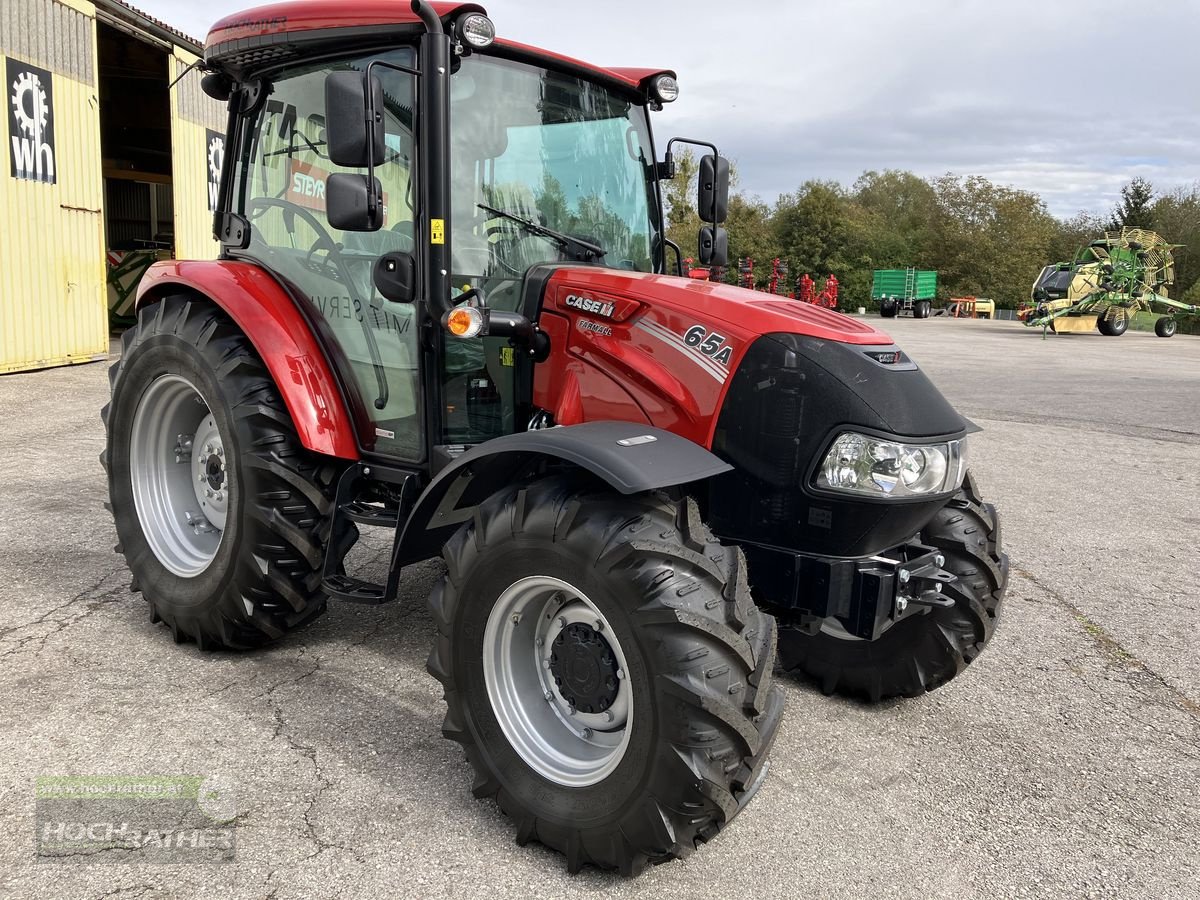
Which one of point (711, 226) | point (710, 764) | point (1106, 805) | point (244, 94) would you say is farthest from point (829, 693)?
point (244, 94)

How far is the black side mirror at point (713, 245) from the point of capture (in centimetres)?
425

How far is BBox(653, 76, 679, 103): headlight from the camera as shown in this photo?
369 centimetres

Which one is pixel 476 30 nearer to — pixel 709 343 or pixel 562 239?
pixel 562 239

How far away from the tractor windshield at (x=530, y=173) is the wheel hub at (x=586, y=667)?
1.22 metres

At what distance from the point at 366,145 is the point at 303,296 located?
3.79 feet

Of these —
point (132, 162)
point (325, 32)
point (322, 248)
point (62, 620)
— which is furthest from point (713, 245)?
point (132, 162)

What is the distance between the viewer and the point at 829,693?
362 centimetres

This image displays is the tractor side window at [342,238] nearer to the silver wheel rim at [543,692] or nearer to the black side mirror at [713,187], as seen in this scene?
the silver wheel rim at [543,692]

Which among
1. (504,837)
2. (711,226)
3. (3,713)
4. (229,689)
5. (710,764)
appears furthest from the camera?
(711,226)

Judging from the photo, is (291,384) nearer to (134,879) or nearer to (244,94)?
(244,94)

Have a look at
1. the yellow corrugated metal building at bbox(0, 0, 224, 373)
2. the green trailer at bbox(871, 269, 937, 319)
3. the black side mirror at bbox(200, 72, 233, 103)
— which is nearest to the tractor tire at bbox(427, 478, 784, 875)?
the black side mirror at bbox(200, 72, 233, 103)

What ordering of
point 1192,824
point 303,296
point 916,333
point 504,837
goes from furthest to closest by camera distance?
point 916,333
point 303,296
point 1192,824
point 504,837

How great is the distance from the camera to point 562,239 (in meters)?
3.34

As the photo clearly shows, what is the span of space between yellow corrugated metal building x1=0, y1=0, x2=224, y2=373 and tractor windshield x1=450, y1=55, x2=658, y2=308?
27.2 ft
